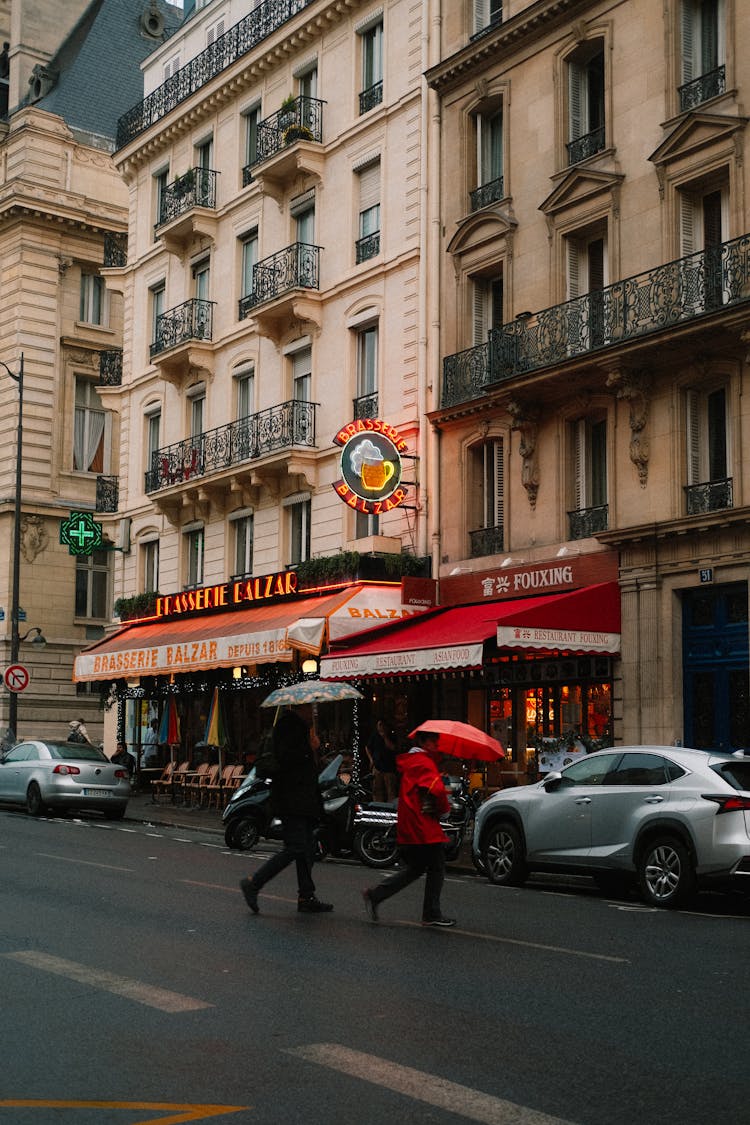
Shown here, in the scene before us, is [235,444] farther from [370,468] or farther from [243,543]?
[370,468]

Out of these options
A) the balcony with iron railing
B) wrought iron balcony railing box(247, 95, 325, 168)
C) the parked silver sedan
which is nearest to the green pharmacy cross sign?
the balcony with iron railing

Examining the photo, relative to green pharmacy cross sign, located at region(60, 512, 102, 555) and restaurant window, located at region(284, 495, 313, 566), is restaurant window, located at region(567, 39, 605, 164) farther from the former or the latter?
green pharmacy cross sign, located at region(60, 512, 102, 555)

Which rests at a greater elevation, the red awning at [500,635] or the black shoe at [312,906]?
the red awning at [500,635]

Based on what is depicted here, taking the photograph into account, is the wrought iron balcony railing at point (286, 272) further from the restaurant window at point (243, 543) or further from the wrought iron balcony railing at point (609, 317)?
the wrought iron balcony railing at point (609, 317)

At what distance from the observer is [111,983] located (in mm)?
8680

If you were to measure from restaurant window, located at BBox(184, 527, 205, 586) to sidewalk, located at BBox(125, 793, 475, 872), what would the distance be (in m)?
5.59

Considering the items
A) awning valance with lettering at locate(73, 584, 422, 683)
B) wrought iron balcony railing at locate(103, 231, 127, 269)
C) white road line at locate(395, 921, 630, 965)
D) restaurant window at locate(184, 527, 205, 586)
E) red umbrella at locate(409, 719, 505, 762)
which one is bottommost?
white road line at locate(395, 921, 630, 965)

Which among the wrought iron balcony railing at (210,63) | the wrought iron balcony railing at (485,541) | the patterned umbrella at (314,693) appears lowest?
the patterned umbrella at (314,693)

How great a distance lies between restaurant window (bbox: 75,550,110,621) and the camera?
4716 centimetres

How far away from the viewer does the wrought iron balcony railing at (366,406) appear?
92.7 feet

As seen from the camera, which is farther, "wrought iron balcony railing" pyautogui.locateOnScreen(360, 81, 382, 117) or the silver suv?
"wrought iron balcony railing" pyautogui.locateOnScreen(360, 81, 382, 117)

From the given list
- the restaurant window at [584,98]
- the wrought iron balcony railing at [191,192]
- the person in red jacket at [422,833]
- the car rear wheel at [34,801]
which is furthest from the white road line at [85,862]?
the wrought iron balcony railing at [191,192]

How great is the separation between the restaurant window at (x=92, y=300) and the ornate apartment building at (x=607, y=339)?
2305 cm

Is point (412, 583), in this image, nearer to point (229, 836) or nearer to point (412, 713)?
point (412, 713)
